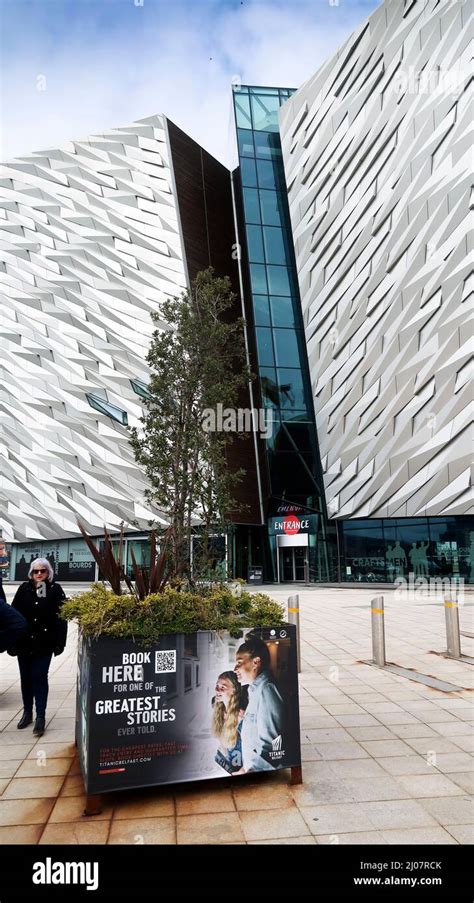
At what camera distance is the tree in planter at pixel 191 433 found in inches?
313

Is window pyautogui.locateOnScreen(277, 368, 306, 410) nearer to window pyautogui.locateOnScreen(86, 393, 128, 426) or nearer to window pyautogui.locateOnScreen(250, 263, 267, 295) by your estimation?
window pyautogui.locateOnScreen(250, 263, 267, 295)

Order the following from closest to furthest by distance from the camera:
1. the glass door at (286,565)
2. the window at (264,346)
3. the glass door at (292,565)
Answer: the glass door at (292,565) → the glass door at (286,565) → the window at (264,346)

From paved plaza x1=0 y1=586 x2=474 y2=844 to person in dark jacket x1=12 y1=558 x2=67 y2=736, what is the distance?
397mm

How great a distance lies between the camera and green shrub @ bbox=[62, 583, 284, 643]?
4574 mm

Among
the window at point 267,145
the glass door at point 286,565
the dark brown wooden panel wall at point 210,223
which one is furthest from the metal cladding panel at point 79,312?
the glass door at point 286,565

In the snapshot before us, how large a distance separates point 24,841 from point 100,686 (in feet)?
3.36

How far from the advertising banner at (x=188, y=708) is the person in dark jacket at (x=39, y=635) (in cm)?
153

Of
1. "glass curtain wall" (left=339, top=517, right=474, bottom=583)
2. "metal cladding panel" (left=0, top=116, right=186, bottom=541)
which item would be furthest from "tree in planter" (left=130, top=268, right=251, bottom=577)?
"metal cladding panel" (left=0, top=116, right=186, bottom=541)

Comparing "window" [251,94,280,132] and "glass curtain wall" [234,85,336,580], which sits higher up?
"window" [251,94,280,132]

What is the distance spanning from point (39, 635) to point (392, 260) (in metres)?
27.9

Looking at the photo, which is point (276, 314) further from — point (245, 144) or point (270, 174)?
point (245, 144)

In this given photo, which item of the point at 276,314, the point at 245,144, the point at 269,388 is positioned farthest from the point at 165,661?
the point at 245,144

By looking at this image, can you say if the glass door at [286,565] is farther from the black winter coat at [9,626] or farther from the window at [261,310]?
the black winter coat at [9,626]

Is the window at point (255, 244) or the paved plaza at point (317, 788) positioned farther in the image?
the window at point (255, 244)
